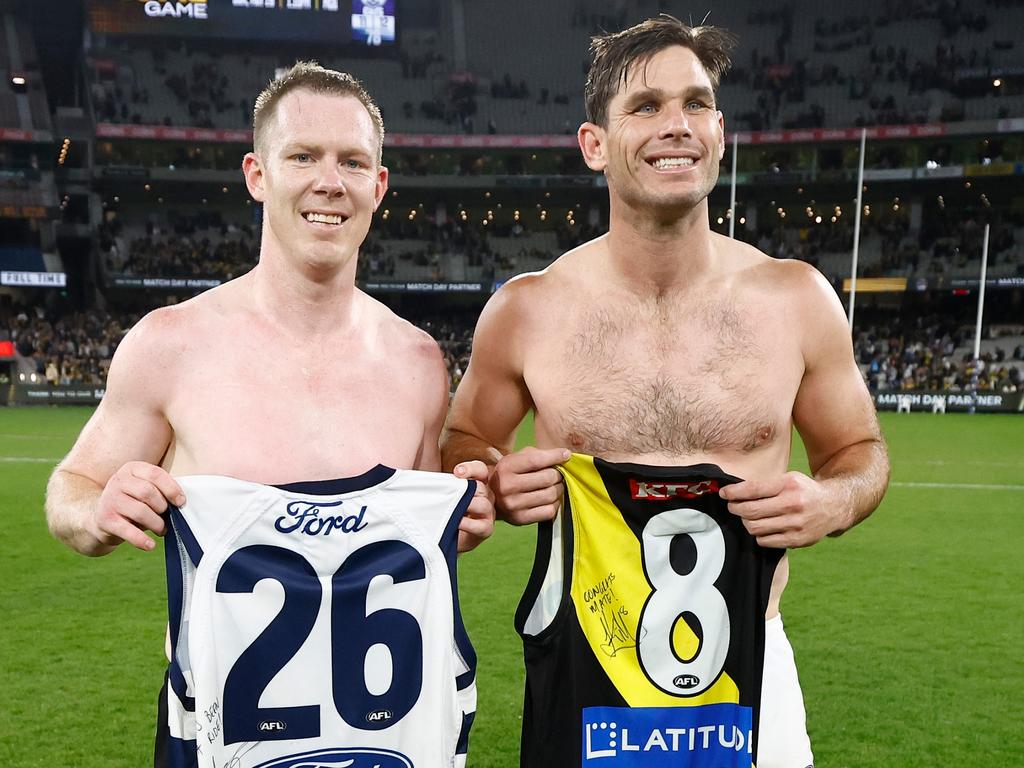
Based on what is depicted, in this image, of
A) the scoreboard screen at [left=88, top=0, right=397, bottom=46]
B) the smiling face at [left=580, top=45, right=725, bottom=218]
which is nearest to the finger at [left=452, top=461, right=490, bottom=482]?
the smiling face at [left=580, top=45, right=725, bottom=218]

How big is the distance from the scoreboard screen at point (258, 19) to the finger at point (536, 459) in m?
42.7

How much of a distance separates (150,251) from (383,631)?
132 ft

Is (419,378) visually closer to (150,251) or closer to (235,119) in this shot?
(150,251)

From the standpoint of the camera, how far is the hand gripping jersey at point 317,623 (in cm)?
222

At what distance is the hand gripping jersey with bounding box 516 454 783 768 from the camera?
2516 mm

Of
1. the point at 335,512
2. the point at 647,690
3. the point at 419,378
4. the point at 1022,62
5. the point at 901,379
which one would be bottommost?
the point at 901,379

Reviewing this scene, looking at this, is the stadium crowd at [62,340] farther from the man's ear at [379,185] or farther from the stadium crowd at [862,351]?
the man's ear at [379,185]

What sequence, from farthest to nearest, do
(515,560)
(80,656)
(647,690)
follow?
1. (515,560)
2. (80,656)
3. (647,690)

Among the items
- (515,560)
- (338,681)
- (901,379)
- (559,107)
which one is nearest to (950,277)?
(901,379)

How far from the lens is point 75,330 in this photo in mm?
34156

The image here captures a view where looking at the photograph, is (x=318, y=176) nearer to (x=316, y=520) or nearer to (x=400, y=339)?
(x=400, y=339)

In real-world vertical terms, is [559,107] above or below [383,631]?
above

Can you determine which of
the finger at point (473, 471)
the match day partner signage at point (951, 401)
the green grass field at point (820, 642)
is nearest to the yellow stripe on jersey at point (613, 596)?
the finger at point (473, 471)

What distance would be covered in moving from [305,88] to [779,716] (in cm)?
236
